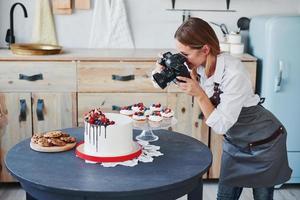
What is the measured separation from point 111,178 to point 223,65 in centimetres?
69

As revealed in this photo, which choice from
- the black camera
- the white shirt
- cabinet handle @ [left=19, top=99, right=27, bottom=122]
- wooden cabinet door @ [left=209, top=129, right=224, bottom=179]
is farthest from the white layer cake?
wooden cabinet door @ [left=209, top=129, right=224, bottom=179]

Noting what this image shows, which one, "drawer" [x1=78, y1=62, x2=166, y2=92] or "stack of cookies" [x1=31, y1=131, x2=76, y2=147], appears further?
"drawer" [x1=78, y1=62, x2=166, y2=92]

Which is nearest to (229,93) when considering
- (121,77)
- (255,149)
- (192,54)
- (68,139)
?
(192,54)

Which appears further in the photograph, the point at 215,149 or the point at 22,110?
the point at 215,149

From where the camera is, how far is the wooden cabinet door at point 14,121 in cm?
313

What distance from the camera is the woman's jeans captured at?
2221 mm

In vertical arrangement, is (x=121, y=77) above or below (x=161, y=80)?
below

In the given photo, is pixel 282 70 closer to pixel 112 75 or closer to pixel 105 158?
pixel 112 75

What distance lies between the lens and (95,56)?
312 cm

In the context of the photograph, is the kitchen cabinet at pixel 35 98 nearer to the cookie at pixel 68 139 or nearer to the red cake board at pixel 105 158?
the cookie at pixel 68 139

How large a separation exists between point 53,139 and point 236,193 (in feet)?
2.98

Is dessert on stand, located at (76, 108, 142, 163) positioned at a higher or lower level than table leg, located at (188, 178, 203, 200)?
higher

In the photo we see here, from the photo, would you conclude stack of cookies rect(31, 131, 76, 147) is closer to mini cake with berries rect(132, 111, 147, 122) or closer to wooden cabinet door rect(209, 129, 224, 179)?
mini cake with berries rect(132, 111, 147, 122)

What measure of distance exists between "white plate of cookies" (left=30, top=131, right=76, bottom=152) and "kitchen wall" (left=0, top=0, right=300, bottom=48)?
1.61 meters
